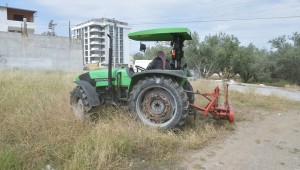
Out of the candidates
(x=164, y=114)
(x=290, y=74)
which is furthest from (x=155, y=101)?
(x=290, y=74)

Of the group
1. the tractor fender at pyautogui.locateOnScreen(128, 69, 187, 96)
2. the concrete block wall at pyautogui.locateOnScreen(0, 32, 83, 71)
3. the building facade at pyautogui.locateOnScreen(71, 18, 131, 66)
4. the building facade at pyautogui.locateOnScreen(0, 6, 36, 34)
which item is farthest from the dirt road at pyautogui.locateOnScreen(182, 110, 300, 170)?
the building facade at pyautogui.locateOnScreen(71, 18, 131, 66)

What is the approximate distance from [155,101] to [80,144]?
1.84 metres

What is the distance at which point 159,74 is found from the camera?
5602 mm

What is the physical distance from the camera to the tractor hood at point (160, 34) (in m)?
5.61

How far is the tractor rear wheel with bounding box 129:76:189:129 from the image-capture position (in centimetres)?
537

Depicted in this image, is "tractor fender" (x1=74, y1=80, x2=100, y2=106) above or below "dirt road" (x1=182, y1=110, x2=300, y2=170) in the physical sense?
above

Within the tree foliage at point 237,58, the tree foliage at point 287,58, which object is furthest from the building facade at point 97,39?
the tree foliage at point 287,58

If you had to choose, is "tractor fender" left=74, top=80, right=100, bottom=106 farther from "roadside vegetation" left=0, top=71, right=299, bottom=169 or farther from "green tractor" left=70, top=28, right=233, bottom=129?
"roadside vegetation" left=0, top=71, right=299, bottom=169

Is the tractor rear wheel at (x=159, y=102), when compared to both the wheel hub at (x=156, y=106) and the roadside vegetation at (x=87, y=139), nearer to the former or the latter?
the wheel hub at (x=156, y=106)

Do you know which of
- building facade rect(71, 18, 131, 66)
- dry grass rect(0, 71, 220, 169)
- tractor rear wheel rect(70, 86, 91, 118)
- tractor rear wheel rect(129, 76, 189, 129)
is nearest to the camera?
dry grass rect(0, 71, 220, 169)

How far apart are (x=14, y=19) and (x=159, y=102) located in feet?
163

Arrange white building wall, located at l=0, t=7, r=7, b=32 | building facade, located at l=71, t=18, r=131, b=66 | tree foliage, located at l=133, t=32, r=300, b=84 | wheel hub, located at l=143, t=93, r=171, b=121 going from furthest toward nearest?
1. building facade, located at l=71, t=18, r=131, b=66
2. white building wall, located at l=0, t=7, r=7, b=32
3. tree foliage, located at l=133, t=32, r=300, b=84
4. wheel hub, located at l=143, t=93, r=171, b=121

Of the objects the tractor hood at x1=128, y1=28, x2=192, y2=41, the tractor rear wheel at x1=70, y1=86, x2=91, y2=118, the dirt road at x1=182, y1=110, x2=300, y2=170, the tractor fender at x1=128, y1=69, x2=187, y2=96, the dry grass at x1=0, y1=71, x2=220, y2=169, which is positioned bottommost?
the dirt road at x1=182, y1=110, x2=300, y2=170

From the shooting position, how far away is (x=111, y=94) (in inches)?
248
